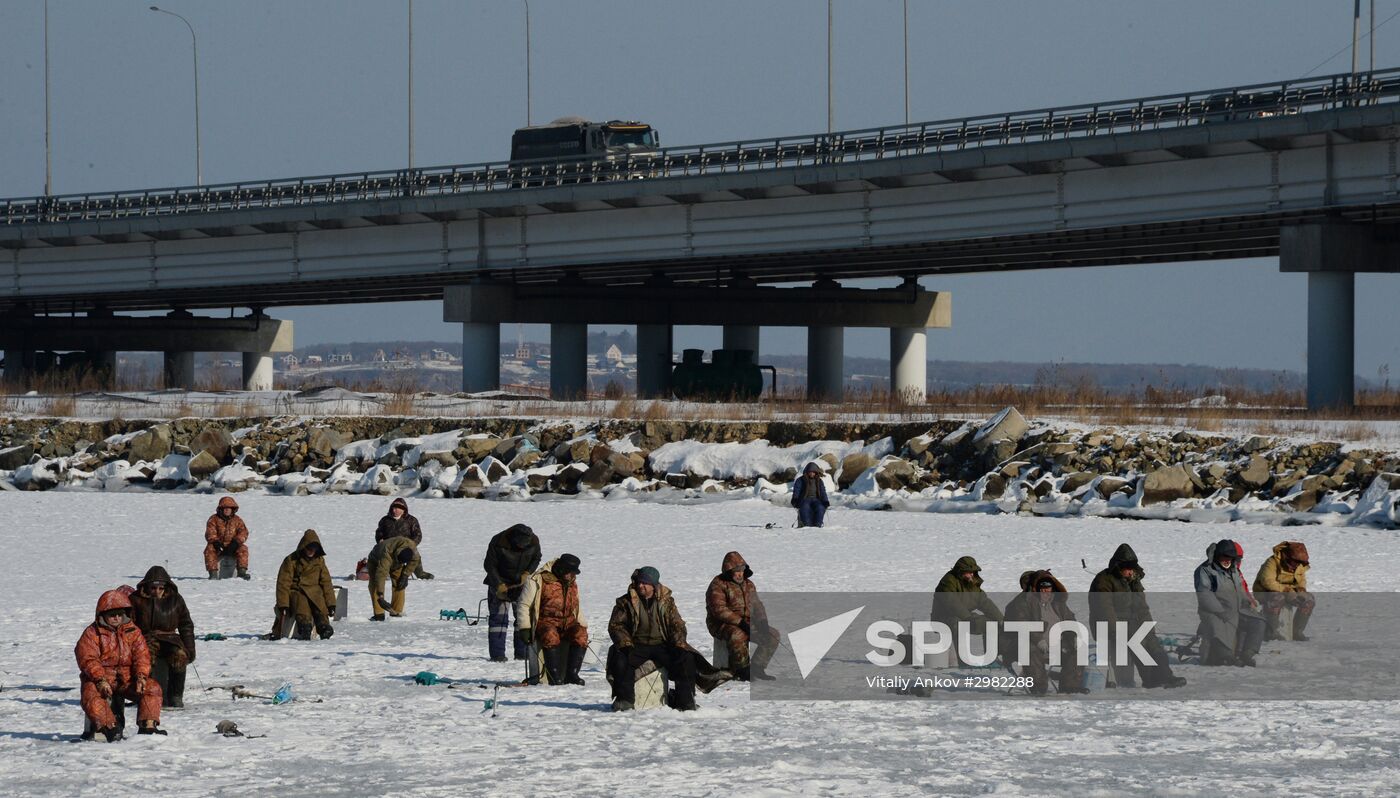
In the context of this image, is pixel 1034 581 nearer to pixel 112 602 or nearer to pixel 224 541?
pixel 112 602

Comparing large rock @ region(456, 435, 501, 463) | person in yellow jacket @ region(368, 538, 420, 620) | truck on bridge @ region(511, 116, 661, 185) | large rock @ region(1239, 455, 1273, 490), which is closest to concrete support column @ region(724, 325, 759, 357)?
truck on bridge @ region(511, 116, 661, 185)

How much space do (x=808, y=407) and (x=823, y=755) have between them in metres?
32.4

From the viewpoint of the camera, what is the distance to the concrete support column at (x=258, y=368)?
83.7 meters

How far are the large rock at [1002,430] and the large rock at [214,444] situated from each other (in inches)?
723

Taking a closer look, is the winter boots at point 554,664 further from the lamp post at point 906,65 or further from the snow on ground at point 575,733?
the lamp post at point 906,65

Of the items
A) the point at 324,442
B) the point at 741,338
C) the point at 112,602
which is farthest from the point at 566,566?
the point at 741,338

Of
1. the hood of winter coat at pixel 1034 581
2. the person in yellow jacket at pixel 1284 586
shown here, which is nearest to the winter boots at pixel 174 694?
the hood of winter coat at pixel 1034 581

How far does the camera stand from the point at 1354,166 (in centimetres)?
4172

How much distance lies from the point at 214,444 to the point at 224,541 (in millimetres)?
22200

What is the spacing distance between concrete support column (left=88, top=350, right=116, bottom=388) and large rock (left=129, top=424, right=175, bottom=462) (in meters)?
25.0

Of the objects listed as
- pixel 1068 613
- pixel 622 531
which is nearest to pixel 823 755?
pixel 1068 613

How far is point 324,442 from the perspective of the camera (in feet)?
145

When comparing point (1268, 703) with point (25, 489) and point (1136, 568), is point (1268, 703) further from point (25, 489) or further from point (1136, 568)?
A: point (25, 489)

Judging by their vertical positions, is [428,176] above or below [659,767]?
above
